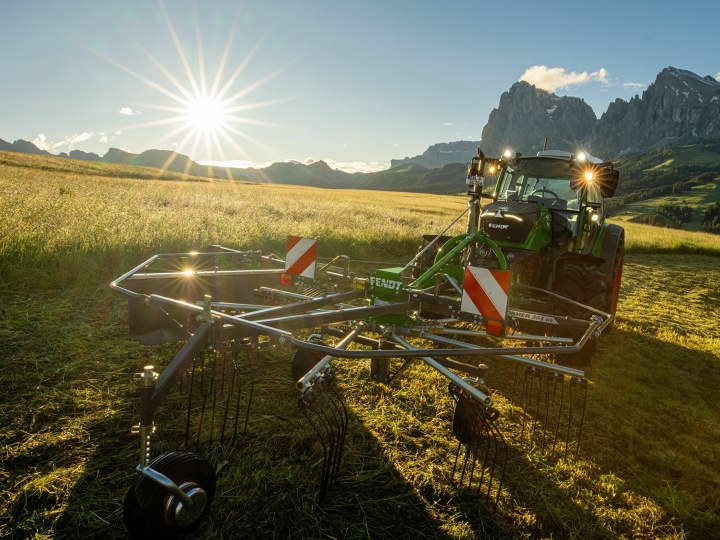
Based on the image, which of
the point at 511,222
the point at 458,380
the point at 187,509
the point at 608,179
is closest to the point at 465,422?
the point at 458,380

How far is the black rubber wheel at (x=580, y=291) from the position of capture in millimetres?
4953

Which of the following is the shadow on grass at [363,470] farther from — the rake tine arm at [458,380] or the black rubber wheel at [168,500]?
the rake tine arm at [458,380]

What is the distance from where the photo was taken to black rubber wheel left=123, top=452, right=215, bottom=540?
220cm

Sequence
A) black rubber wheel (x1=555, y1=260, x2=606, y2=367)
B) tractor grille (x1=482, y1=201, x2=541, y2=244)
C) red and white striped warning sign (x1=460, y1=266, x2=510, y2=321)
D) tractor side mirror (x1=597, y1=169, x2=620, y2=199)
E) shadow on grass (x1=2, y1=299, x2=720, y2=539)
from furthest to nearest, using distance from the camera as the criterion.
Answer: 1. tractor side mirror (x1=597, y1=169, x2=620, y2=199)
2. tractor grille (x1=482, y1=201, x2=541, y2=244)
3. black rubber wheel (x1=555, y1=260, x2=606, y2=367)
4. red and white striped warning sign (x1=460, y1=266, x2=510, y2=321)
5. shadow on grass (x1=2, y1=299, x2=720, y2=539)

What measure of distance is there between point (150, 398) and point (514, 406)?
330cm

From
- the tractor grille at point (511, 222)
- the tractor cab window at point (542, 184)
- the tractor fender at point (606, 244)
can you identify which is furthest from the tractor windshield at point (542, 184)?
the tractor grille at point (511, 222)

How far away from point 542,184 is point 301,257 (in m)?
4.71

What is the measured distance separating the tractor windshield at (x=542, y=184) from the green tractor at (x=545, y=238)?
0.01 m

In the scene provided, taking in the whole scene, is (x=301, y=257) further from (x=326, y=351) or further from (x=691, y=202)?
(x=691, y=202)

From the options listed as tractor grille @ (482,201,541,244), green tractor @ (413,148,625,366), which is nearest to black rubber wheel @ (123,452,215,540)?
green tractor @ (413,148,625,366)

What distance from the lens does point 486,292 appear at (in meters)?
3.03

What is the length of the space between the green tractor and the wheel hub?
2511 millimetres

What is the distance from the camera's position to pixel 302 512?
2629 millimetres

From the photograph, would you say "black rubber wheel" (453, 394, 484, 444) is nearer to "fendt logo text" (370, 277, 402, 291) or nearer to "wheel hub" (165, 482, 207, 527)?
"fendt logo text" (370, 277, 402, 291)
